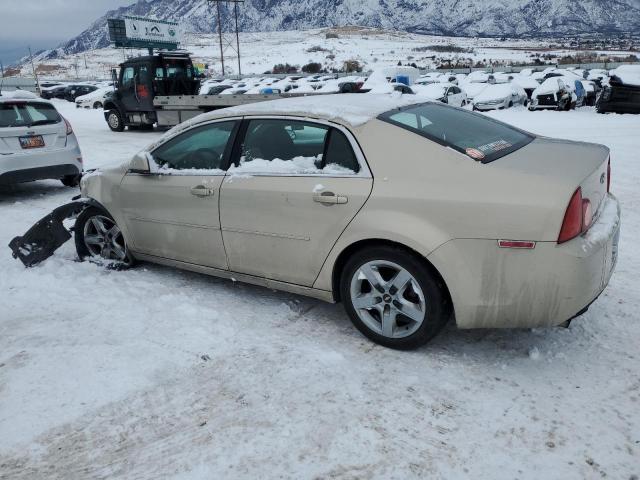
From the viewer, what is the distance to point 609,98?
16938 millimetres

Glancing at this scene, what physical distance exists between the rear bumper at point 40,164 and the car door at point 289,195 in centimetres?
509

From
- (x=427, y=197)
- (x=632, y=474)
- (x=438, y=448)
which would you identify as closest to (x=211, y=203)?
(x=427, y=197)

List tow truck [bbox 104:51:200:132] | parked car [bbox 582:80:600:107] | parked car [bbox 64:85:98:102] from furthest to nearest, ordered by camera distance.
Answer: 1. parked car [bbox 64:85:98:102]
2. parked car [bbox 582:80:600:107]
3. tow truck [bbox 104:51:200:132]

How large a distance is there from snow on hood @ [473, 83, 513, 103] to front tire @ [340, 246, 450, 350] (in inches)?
740

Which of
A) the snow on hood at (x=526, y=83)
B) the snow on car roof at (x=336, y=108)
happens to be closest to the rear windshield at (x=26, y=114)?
the snow on car roof at (x=336, y=108)

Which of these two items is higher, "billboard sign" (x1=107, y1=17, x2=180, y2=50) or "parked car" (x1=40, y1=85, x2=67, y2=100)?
"billboard sign" (x1=107, y1=17, x2=180, y2=50)

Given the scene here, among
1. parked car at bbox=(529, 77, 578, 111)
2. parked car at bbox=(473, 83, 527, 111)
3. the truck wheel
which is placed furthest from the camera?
parked car at bbox=(473, 83, 527, 111)

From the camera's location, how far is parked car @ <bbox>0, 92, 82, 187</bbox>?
729 centimetres

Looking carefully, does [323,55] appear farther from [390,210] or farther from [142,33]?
[390,210]

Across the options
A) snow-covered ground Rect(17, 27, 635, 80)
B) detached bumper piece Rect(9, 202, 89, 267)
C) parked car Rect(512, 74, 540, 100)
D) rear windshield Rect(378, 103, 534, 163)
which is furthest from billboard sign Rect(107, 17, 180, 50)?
rear windshield Rect(378, 103, 534, 163)

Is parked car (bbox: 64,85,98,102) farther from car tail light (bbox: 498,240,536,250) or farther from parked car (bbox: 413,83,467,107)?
car tail light (bbox: 498,240,536,250)

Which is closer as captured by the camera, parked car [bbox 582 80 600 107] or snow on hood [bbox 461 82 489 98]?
parked car [bbox 582 80 600 107]

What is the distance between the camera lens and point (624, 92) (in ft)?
53.9

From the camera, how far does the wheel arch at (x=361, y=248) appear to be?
9.95ft
